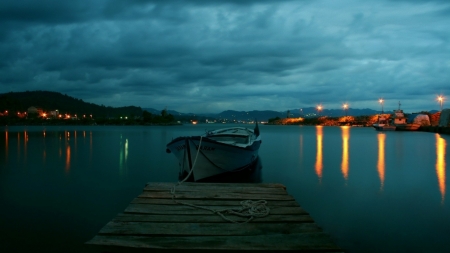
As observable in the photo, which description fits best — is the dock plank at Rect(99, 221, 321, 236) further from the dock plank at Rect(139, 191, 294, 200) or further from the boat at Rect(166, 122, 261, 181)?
the boat at Rect(166, 122, 261, 181)

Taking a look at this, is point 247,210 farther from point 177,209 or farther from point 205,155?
point 205,155

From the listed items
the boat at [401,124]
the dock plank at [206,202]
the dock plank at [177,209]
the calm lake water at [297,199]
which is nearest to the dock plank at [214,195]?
the dock plank at [206,202]

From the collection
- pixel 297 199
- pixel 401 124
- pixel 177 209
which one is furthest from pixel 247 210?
pixel 401 124

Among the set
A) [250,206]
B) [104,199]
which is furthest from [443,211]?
[104,199]

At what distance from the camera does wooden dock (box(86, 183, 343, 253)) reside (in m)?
5.64

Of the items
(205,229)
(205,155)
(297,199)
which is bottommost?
(297,199)

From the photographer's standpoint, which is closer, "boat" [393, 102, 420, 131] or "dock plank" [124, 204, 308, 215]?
"dock plank" [124, 204, 308, 215]

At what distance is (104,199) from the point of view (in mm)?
14953

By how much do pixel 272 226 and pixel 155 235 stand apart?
90.1 inches

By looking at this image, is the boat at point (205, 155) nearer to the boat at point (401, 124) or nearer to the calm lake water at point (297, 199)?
the calm lake water at point (297, 199)

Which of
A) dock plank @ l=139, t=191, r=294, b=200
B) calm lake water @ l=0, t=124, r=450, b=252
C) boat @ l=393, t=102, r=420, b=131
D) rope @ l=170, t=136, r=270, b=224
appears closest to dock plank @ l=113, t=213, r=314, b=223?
rope @ l=170, t=136, r=270, b=224

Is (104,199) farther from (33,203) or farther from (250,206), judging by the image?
(250,206)

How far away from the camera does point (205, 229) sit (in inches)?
253

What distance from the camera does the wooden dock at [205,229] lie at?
5.64m
